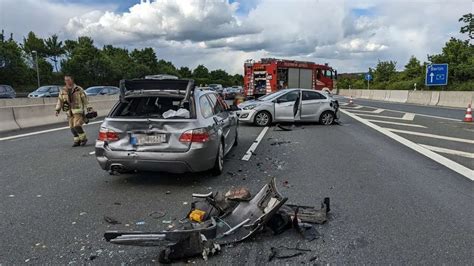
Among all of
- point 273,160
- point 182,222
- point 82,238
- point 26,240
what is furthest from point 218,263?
point 273,160

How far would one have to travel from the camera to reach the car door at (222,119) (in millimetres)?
7175

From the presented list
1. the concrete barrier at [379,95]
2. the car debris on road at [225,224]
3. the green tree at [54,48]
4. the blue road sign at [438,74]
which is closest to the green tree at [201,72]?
the green tree at [54,48]

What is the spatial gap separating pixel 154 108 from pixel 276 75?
2046 cm

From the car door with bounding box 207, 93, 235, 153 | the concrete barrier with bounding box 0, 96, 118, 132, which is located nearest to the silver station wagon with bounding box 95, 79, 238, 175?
the car door with bounding box 207, 93, 235, 153

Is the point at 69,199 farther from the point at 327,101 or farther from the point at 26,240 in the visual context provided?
the point at 327,101

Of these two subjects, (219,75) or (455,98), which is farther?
(219,75)

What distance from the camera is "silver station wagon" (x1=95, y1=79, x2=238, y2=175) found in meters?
5.87

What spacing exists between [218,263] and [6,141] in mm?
9621

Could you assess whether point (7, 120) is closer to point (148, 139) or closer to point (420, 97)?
point (148, 139)

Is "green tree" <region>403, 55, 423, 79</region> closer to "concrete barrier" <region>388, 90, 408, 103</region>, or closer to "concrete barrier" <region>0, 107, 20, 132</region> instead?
"concrete barrier" <region>388, 90, 408, 103</region>

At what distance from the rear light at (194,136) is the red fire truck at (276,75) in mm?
20986

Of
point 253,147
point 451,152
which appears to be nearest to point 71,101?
point 253,147

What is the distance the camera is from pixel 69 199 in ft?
17.9

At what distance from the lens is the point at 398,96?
3925 centimetres
